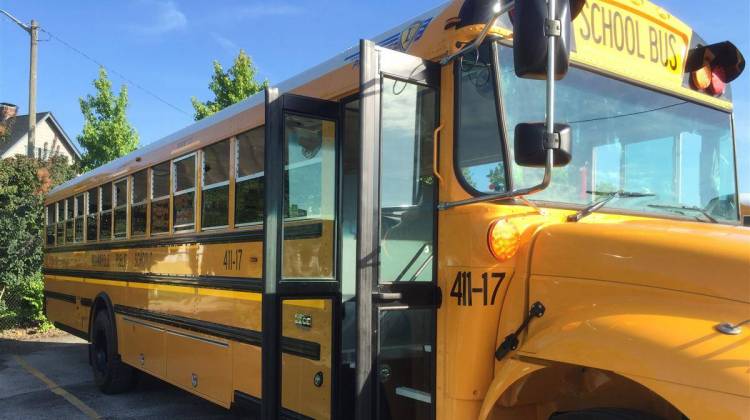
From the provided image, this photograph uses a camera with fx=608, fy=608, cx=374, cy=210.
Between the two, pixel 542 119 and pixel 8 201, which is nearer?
pixel 542 119

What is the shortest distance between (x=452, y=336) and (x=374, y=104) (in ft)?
3.26

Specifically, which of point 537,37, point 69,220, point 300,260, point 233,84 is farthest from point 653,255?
point 233,84

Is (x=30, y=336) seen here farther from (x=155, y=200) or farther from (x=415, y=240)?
(x=415, y=240)

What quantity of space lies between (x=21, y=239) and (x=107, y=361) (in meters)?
7.11

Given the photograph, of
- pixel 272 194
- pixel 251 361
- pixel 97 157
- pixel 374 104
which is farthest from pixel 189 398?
pixel 97 157

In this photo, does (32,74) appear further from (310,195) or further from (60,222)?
(310,195)

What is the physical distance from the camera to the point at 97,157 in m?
15.3

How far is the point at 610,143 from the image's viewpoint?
277cm

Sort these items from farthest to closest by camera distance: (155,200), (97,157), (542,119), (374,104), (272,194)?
(97,157), (155,200), (272,194), (542,119), (374,104)

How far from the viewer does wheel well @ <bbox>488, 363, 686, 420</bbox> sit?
6.93 feet

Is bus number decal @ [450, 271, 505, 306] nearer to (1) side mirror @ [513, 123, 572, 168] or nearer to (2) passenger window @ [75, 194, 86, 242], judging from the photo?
(1) side mirror @ [513, 123, 572, 168]

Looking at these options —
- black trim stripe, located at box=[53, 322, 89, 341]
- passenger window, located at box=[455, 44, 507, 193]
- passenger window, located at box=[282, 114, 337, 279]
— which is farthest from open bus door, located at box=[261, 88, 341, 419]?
black trim stripe, located at box=[53, 322, 89, 341]

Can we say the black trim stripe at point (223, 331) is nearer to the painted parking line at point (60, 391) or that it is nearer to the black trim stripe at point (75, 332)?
the painted parking line at point (60, 391)

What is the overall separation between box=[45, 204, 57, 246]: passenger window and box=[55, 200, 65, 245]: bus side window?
0.26 meters
